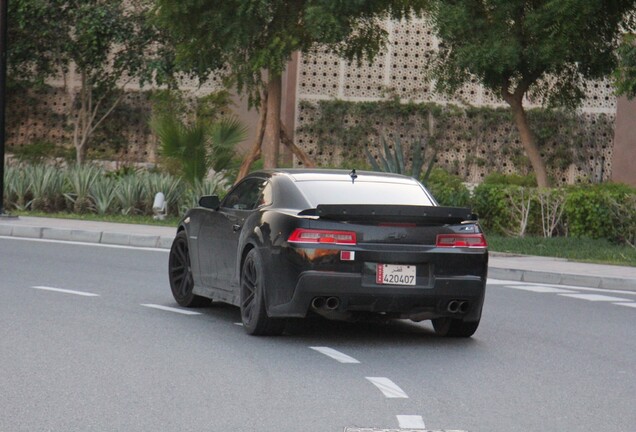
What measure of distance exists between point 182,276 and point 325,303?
116 inches

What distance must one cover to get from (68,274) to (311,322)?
15.7ft

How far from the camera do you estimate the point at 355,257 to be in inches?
429

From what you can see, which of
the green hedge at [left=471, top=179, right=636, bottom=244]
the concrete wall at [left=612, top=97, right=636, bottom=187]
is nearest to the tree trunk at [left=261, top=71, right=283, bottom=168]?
the green hedge at [left=471, top=179, right=636, bottom=244]

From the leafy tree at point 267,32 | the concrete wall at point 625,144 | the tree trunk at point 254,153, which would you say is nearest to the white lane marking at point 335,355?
the leafy tree at point 267,32

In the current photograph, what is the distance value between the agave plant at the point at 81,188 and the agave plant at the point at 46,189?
243mm

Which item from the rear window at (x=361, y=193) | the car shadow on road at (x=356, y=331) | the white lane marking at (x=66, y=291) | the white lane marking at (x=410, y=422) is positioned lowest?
the white lane marking at (x=66, y=291)

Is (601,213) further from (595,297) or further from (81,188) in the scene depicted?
(81,188)

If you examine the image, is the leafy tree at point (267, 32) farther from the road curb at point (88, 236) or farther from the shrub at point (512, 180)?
the shrub at point (512, 180)

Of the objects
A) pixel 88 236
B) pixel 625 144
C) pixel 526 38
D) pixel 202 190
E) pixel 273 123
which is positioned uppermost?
pixel 526 38

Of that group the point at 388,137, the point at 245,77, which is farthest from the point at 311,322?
the point at 388,137

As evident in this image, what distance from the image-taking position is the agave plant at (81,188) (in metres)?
28.0

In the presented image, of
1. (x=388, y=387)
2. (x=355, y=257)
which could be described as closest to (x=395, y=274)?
(x=355, y=257)

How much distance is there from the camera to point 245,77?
26734 millimetres

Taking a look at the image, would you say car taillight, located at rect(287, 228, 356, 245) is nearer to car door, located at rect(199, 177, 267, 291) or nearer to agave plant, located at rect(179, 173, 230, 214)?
car door, located at rect(199, 177, 267, 291)
